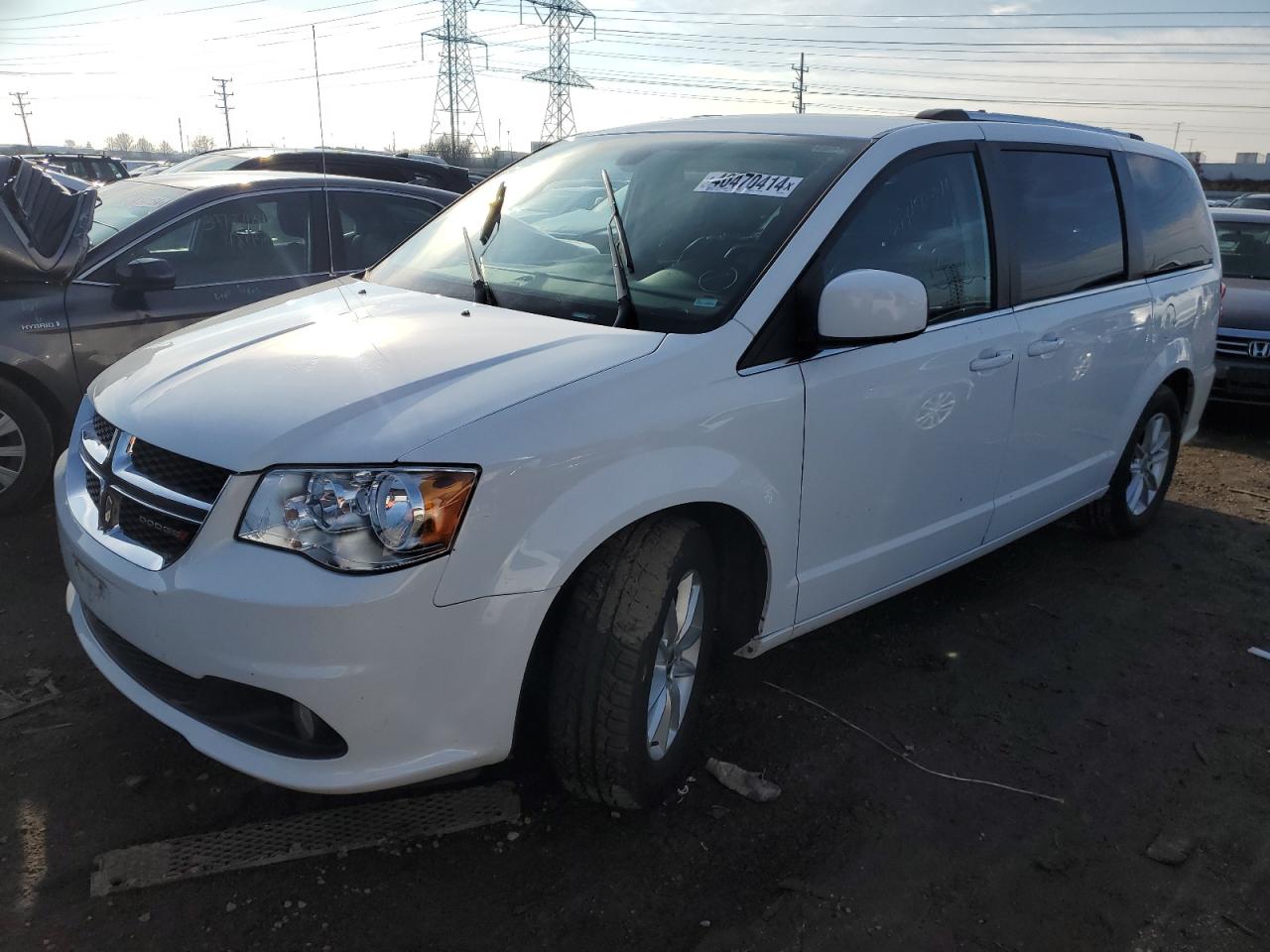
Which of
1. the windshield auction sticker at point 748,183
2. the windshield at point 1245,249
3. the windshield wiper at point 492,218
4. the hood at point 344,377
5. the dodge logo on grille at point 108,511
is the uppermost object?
the windshield auction sticker at point 748,183

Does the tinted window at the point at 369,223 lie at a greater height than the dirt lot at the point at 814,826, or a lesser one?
greater

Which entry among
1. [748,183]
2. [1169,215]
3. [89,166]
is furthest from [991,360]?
[89,166]

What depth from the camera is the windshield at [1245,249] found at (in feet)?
28.1

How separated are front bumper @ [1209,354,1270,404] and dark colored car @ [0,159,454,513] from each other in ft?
20.3

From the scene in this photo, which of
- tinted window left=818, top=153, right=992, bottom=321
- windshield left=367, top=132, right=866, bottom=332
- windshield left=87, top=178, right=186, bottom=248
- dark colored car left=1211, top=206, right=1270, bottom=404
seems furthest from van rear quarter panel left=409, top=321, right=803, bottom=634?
dark colored car left=1211, top=206, right=1270, bottom=404

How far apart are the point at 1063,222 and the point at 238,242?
4094 millimetres

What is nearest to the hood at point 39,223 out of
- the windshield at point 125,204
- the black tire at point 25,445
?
the windshield at point 125,204

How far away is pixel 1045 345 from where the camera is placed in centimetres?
374

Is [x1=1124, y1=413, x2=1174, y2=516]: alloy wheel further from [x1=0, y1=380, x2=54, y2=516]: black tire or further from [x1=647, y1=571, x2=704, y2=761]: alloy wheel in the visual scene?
[x1=0, y1=380, x2=54, y2=516]: black tire

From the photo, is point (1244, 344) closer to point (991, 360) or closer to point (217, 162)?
point (991, 360)

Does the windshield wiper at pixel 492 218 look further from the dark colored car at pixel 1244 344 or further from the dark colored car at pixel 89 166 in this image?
the dark colored car at pixel 89 166

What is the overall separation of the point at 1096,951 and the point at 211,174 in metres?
5.74

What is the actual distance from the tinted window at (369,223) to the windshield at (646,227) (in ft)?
6.75

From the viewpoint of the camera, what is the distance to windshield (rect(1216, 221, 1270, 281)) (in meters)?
8.56
